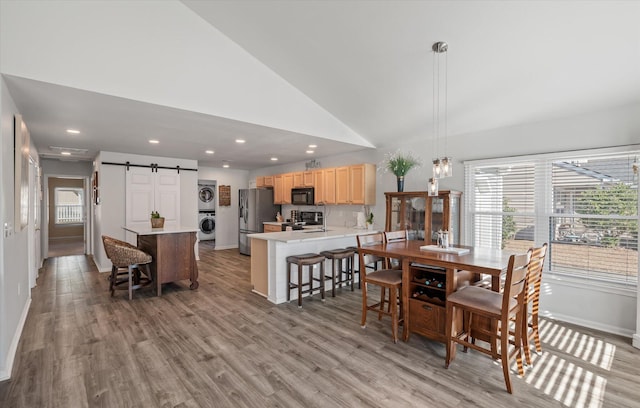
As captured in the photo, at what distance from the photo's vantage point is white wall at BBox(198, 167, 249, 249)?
28.1 feet

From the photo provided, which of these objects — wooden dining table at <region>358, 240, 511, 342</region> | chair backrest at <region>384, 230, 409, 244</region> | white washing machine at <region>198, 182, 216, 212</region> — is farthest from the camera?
white washing machine at <region>198, 182, 216, 212</region>

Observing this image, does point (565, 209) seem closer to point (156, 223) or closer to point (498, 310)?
point (498, 310)

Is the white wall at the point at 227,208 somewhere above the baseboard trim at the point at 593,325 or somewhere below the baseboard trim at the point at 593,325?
above

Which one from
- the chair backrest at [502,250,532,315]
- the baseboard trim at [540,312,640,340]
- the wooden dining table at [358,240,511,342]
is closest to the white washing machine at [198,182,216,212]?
the wooden dining table at [358,240,511,342]

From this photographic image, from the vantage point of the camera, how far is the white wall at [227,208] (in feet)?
28.1

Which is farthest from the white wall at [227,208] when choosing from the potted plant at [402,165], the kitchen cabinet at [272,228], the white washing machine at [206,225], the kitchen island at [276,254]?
the potted plant at [402,165]

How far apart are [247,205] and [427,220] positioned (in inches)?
186

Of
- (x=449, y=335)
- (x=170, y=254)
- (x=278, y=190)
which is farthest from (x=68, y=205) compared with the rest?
(x=449, y=335)

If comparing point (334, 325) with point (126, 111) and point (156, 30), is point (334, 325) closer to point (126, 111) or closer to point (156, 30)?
point (126, 111)

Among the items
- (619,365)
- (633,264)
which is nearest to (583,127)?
(633,264)

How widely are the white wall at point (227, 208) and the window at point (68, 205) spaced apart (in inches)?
228

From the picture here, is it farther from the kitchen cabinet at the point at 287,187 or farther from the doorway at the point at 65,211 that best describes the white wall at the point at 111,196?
the doorway at the point at 65,211

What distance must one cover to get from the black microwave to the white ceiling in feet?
7.47

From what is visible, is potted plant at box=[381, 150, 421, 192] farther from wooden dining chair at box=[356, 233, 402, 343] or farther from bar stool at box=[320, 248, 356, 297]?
wooden dining chair at box=[356, 233, 402, 343]
